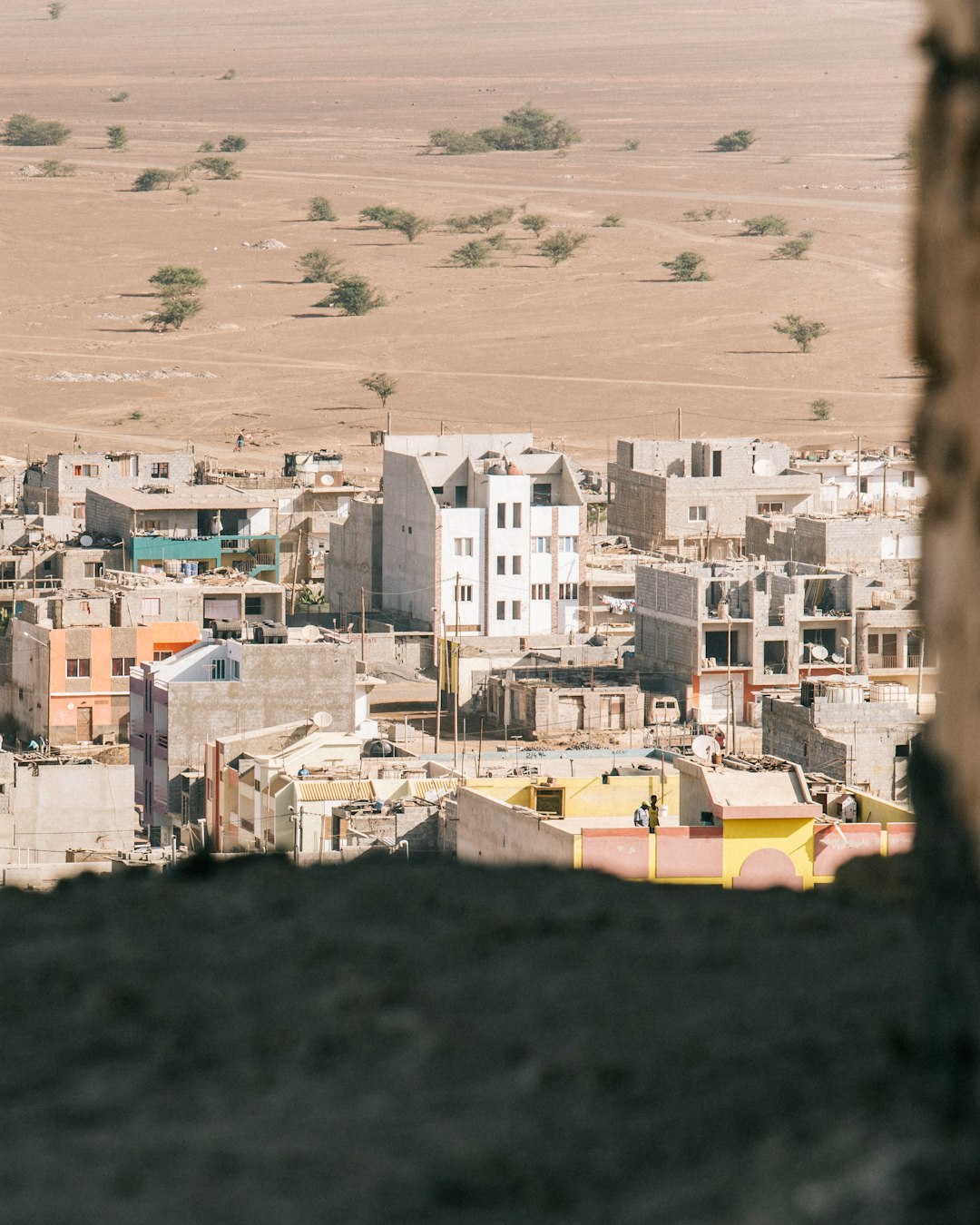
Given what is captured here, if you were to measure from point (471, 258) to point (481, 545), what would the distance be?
176ft

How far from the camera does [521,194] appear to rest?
4473 inches

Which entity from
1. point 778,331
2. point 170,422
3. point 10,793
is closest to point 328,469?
point 170,422

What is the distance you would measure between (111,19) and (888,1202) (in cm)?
17925

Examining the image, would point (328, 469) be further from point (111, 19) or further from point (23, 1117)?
point (111, 19)

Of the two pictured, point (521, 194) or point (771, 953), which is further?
point (521, 194)

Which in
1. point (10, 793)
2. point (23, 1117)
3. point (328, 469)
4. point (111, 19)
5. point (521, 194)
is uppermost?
point (111, 19)

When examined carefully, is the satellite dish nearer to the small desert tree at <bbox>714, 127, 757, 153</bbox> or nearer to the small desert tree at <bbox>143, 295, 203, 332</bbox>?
the small desert tree at <bbox>143, 295, 203, 332</bbox>

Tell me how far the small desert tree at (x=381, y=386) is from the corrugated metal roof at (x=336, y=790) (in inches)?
1855

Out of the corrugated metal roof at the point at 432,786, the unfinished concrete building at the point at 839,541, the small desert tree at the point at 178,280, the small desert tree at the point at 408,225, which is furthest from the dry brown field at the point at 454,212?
the corrugated metal roof at the point at 432,786

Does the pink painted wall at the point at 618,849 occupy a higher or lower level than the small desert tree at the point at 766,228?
lower

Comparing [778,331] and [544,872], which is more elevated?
[778,331]

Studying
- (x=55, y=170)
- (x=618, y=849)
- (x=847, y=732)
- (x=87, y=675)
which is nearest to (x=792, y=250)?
(x=55, y=170)

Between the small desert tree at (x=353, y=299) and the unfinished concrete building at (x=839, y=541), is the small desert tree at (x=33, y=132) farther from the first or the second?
the unfinished concrete building at (x=839, y=541)

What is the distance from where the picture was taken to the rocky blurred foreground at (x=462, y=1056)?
3602 millimetres
